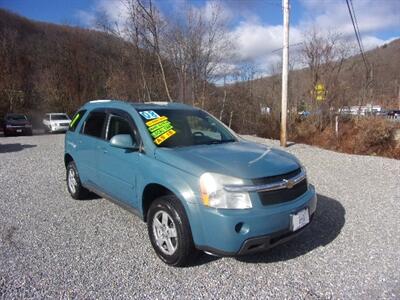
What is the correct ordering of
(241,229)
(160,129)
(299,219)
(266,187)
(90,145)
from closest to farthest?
(241,229)
(266,187)
(299,219)
(160,129)
(90,145)

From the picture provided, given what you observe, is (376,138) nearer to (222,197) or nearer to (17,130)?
(222,197)

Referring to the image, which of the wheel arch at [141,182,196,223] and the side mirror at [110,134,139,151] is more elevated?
the side mirror at [110,134,139,151]

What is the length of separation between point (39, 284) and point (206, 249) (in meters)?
1.58

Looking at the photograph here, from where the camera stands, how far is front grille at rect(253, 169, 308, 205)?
3053 millimetres

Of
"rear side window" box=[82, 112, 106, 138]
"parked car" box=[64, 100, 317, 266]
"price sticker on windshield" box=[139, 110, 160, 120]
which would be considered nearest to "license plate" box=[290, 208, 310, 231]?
"parked car" box=[64, 100, 317, 266]

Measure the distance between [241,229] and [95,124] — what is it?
9.85 feet

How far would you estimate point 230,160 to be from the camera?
11.0 ft

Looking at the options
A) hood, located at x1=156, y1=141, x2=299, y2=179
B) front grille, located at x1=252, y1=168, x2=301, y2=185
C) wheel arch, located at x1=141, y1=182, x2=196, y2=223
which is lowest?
wheel arch, located at x1=141, y1=182, x2=196, y2=223

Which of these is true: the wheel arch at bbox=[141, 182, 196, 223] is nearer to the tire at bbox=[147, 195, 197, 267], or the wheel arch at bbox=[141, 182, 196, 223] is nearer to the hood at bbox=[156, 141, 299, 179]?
the tire at bbox=[147, 195, 197, 267]

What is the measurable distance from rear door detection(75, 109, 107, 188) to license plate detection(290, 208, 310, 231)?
2780mm

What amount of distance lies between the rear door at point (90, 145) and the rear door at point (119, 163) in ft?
0.50

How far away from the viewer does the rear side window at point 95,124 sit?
479 cm

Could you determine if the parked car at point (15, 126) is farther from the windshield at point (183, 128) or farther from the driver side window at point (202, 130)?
the driver side window at point (202, 130)

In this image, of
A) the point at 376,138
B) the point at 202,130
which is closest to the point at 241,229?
the point at 202,130
